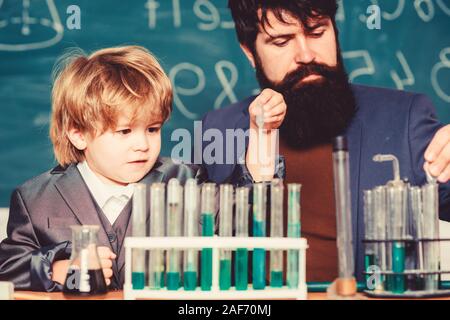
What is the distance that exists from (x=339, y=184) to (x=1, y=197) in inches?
48.3

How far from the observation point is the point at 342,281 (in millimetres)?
2238

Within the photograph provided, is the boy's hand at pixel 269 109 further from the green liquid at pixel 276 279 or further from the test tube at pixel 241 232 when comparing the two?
the green liquid at pixel 276 279

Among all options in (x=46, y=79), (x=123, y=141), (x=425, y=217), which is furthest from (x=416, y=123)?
(x=46, y=79)

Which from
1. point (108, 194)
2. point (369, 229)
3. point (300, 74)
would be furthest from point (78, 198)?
point (369, 229)

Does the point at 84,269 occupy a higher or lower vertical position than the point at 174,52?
lower

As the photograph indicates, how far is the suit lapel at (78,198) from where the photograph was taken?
266 cm

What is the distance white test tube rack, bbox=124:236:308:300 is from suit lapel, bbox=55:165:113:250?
0.44m

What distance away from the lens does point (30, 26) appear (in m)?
2.80

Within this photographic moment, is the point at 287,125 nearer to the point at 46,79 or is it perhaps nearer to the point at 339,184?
the point at 339,184

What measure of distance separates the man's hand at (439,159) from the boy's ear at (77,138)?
1199 millimetres

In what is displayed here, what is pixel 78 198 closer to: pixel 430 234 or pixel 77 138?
pixel 77 138

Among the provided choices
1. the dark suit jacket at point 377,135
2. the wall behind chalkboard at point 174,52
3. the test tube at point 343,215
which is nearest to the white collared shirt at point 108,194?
the wall behind chalkboard at point 174,52

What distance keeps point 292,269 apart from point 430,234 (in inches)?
16.6

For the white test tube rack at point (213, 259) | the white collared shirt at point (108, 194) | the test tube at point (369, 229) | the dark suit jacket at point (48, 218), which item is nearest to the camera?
the white test tube rack at point (213, 259)
